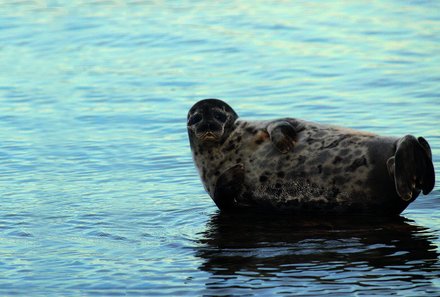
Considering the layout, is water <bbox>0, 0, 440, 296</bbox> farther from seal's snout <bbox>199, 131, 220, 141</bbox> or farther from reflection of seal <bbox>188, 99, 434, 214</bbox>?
seal's snout <bbox>199, 131, 220, 141</bbox>

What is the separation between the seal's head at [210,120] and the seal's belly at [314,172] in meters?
0.31

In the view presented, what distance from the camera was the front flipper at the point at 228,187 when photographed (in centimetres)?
886

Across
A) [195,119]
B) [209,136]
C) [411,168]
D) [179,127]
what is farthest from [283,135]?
[179,127]

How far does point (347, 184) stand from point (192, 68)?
6.27 metres

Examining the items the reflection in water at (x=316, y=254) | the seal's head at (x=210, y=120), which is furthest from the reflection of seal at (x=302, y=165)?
the reflection in water at (x=316, y=254)

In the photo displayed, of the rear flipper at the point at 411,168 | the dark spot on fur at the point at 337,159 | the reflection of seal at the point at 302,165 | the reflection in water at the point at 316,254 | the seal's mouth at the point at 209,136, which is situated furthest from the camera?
the seal's mouth at the point at 209,136

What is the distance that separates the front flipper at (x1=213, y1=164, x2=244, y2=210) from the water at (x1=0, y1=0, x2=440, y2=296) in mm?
134

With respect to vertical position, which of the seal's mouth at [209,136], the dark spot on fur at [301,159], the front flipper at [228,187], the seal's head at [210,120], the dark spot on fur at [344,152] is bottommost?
the front flipper at [228,187]

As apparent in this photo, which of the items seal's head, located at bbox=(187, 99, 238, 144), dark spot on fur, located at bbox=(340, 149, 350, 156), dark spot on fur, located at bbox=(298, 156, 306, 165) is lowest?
dark spot on fur, located at bbox=(298, 156, 306, 165)

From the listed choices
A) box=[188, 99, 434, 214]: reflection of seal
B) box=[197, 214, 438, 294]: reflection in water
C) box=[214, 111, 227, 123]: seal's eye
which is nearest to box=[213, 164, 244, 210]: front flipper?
box=[188, 99, 434, 214]: reflection of seal

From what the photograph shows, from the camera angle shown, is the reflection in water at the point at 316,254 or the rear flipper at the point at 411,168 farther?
the rear flipper at the point at 411,168

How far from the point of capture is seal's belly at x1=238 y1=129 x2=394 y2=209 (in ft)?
28.0

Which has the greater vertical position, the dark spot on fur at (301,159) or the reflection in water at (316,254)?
the dark spot on fur at (301,159)

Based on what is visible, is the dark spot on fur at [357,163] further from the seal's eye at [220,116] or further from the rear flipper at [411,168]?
the seal's eye at [220,116]
